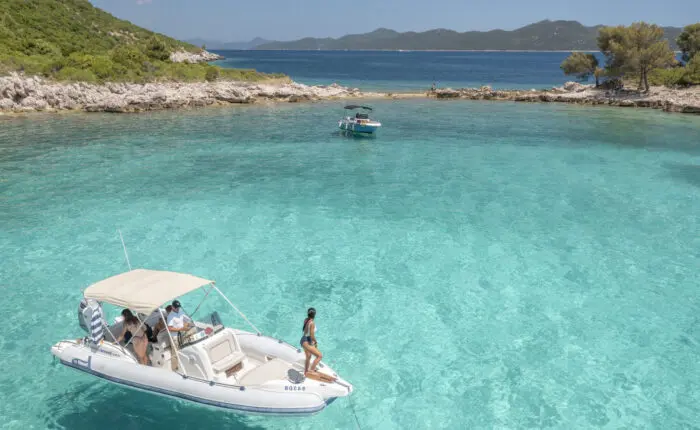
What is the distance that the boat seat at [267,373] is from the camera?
31.9 feet

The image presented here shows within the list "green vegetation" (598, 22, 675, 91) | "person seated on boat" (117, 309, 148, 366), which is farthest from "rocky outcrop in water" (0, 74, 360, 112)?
"person seated on boat" (117, 309, 148, 366)

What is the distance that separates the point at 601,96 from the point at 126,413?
73.7 metres

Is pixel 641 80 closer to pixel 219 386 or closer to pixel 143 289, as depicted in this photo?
pixel 143 289

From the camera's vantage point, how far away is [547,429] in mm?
10289

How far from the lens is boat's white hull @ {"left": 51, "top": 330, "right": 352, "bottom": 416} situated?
29.8 ft

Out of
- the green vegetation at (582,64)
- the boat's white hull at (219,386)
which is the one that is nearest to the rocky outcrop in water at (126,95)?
the green vegetation at (582,64)

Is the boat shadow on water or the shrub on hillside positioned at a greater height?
the shrub on hillside

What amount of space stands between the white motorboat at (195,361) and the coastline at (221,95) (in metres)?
46.3

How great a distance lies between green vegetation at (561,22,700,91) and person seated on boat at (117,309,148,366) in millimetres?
71247

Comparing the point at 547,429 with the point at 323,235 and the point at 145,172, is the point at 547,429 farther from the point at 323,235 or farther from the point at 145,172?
the point at 145,172

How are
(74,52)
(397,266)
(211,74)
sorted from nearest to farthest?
(397,266) → (74,52) → (211,74)

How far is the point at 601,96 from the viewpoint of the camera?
6850 centimetres

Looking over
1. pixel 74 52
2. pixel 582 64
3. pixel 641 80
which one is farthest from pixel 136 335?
→ pixel 582 64

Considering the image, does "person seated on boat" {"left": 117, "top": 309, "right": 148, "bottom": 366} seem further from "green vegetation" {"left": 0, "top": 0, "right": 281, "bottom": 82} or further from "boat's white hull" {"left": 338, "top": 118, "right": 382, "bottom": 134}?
"green vegetation" {"left": 0, "top": 0, "right": 281, "bottom": 82}
